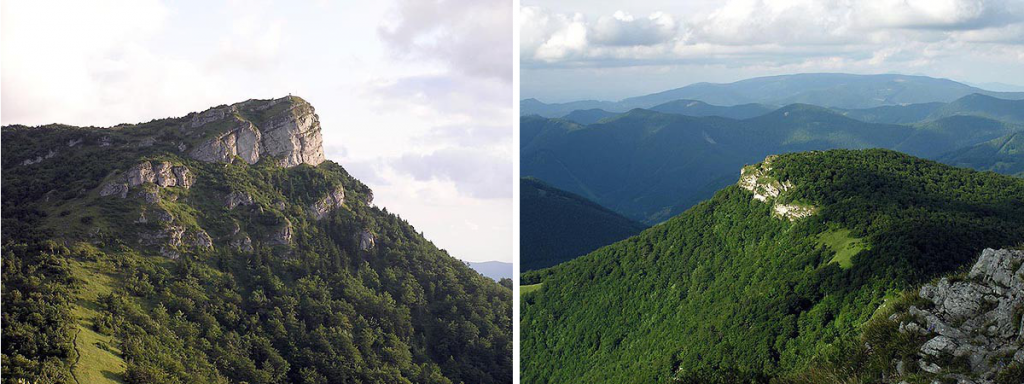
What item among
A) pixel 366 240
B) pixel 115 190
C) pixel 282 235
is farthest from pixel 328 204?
pixel 115 190

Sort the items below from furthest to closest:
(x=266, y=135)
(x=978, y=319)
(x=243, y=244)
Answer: (x=266, y=135) < (x=243, y=244) < (x=978, y=319)

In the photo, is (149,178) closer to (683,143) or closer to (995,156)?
(995,156)

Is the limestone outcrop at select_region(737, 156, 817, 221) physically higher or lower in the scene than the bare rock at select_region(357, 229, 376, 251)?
higher

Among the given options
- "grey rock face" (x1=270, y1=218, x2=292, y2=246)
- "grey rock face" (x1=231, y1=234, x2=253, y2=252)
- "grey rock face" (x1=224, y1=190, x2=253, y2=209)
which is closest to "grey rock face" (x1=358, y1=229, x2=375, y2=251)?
"grey rock face" (x1=270, y1=218, x2=292, y2=246)

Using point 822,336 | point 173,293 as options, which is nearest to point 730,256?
point 822,336

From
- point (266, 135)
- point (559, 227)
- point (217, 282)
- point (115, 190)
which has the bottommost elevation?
point (559, 227)

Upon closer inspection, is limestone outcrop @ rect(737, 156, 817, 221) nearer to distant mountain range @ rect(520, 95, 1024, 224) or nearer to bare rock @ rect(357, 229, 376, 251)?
bare rock @ rect(357, 229, 376, 251)

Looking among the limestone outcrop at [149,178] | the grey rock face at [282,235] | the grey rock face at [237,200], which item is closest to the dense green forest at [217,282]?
the grey rock face at [282,235]
